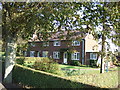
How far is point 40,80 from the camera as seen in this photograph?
7.75m

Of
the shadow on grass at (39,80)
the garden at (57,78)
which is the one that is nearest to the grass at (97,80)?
the garden at (57,78)

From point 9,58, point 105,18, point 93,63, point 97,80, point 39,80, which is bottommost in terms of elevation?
point 93,63

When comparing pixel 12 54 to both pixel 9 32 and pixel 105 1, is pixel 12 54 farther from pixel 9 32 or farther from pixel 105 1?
pixel 105 1

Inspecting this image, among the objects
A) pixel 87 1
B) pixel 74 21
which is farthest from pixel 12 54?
pixel 87 1

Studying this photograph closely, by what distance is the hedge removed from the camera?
5.93 meters

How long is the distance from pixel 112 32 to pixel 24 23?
4.36 m

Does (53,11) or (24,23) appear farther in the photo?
(24,23)

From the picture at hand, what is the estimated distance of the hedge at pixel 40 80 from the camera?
5.93 metres

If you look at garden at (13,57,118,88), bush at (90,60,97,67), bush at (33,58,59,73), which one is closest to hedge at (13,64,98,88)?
garden at (13,57,118,88)

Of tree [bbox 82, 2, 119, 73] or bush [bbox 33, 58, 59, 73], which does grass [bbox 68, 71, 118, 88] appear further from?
bush [bbox 33, 58, 59, 73]

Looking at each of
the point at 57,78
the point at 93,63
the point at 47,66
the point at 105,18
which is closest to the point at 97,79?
the point at 57,78

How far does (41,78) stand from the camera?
7.66 m

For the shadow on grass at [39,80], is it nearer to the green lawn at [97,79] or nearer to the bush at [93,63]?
the green lawn at [97,79]

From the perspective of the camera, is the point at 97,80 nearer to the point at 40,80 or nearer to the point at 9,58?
the point at 40,80
